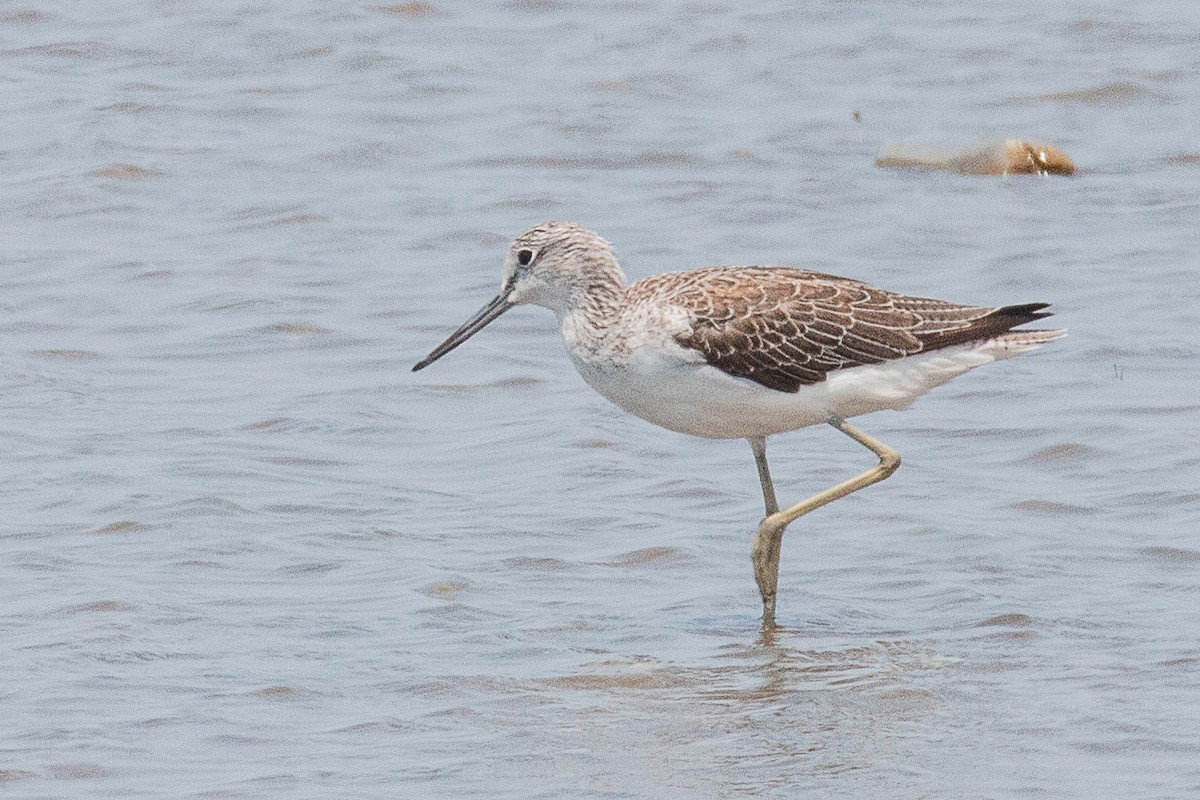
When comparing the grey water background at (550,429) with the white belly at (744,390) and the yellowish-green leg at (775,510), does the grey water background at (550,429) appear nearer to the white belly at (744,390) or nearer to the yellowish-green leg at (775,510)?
the yellowish-green leg at (775,510)

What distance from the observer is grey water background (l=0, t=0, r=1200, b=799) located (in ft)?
25.4

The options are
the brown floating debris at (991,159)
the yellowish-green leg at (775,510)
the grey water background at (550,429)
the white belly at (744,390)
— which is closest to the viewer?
the grey water background at (550,429)

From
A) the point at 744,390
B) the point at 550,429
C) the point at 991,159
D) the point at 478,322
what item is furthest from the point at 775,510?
the point at 991,159

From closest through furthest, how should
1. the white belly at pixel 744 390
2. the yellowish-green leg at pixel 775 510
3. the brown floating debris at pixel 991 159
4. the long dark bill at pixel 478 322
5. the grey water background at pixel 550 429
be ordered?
the grey water background at pixel 550 429 → the white belly at pixel 744 390 → the yellowish-green leg at pixel 775 510 → the long dark bill at pixel 478 322 → the brown floating debris at pixel 991 159

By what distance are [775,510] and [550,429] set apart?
230 centimetres

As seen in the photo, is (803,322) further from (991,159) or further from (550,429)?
(991,159)

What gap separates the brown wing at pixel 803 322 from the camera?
9.06 metres

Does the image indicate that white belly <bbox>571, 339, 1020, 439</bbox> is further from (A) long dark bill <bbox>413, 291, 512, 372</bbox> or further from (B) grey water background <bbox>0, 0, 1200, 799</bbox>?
(B) grey water background <bbox>0, 0, 1200, 799</bbox>

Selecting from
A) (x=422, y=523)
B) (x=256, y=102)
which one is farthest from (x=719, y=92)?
(x=422, y=523)

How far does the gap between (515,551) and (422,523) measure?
0.55m

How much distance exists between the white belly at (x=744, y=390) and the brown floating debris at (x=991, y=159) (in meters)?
6.57

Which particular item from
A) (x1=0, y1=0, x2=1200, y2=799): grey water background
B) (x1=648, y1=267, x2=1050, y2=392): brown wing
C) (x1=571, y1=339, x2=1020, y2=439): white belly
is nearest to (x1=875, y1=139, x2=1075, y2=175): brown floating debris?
(x1=0, y1=0, x2=1200, y2=799): grey water background

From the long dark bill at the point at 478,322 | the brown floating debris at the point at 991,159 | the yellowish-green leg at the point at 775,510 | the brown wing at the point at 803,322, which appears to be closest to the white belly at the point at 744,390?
the brown wing at the point at 803,322

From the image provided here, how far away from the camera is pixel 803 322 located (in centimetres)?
926
